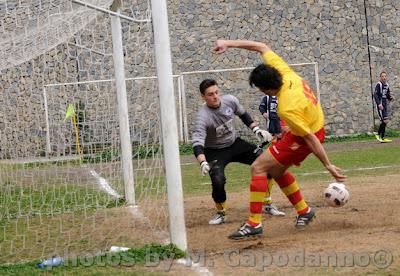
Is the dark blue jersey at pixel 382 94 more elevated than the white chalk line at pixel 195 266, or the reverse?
the dark blue jersey at pixel 382 94

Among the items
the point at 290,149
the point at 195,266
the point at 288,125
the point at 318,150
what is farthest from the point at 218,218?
the point at 195,266

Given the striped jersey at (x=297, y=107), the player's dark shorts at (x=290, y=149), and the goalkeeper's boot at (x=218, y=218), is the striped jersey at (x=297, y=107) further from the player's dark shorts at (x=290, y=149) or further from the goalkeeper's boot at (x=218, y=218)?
the goalkeeper's boot at (x=218, y=218)

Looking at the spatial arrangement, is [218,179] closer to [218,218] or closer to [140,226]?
[218,218]

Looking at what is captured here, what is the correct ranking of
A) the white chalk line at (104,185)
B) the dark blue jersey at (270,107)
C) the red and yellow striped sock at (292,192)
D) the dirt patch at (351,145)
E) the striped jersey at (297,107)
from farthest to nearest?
the dirt patch at (351,145) → the dark blue jersey at (270,107) → the white chalk line at (104,185) → the red and yellow striped sock at (292,192) → the striped jersey at (297,107)

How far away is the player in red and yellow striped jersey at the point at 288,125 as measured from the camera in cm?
765

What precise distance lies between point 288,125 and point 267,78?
1.73 feet

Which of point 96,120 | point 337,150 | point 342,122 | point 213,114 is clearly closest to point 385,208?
point 213,114

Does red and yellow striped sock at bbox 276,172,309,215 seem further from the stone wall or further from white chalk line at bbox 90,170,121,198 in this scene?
the stone wall

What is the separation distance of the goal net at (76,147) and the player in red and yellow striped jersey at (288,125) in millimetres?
997

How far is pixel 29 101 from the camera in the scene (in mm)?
19469

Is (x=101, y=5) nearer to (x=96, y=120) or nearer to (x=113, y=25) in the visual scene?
(x=113, y=25)

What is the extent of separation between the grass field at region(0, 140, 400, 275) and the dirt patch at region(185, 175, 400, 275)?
0.01m

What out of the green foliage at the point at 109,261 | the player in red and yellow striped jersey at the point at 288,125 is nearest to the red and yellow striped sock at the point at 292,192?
the player in red and yellow striped jersey at the point at 288,125

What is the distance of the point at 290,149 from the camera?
8078 millimetres
